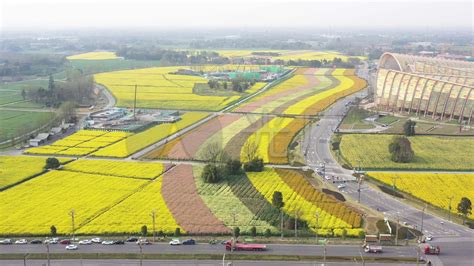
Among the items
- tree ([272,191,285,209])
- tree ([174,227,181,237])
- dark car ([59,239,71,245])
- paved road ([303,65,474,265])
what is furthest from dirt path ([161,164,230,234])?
paved road ([303,65,474,265])

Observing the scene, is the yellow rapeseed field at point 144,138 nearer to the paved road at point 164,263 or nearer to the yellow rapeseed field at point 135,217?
the yellow rapeseed field at point 135,217

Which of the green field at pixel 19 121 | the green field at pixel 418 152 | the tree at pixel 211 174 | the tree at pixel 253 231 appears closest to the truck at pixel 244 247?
the tree at pixel 253 231

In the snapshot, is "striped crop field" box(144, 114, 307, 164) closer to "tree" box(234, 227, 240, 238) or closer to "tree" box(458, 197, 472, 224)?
"tree" box(234, 227, 240, 238)

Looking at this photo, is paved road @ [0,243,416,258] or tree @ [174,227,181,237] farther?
tree @ [174,227,181,237]

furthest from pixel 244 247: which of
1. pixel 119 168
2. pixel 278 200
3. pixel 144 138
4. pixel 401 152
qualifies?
pixel 144 138

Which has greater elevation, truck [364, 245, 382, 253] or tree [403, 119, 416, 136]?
tree [403, 119, 416, 136]

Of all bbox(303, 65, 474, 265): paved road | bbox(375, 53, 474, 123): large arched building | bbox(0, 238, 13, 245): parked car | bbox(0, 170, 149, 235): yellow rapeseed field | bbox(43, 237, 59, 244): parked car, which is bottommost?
bbox(0, 238, 13, 245): parked car
